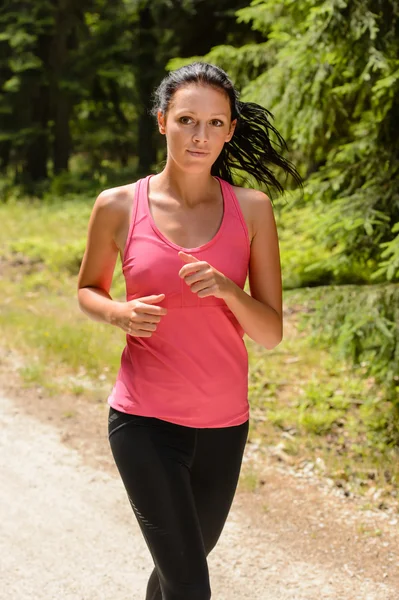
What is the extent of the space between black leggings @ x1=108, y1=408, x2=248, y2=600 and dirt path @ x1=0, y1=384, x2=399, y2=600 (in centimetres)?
182

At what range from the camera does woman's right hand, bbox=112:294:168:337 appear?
276cm

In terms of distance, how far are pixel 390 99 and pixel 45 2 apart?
19.3 meters

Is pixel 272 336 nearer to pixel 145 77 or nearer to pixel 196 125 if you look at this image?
pixel 196 125

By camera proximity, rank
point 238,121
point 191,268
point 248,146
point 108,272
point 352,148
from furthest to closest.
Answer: point 352,148, point 248,146, point 238,121, point 108,272, point 191,268

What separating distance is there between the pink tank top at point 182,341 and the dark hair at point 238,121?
0.49 metres

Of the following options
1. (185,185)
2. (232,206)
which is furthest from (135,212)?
(232,206)

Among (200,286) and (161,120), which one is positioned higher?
(161,120)

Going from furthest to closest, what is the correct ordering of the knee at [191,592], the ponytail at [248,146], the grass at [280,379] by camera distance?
the grass at [280,379], the ponytail at [248,146], the knee at [191,592]

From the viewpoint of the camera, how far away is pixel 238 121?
3377 mm

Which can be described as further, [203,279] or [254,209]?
[254,209]

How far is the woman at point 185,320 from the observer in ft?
9.32

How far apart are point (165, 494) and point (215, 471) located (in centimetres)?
26

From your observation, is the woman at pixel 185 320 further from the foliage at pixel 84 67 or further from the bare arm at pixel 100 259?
the foliage at pixel 84 67

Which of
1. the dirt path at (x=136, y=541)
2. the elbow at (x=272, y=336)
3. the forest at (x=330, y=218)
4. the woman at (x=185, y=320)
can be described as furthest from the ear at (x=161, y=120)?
the dirt path at (x=136, y=541)
